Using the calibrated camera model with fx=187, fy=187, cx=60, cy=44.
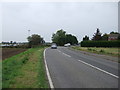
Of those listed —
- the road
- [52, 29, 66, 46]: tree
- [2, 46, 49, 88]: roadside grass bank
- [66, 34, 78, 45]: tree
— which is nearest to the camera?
[2, 46, 49, 88]: roadside grass bank

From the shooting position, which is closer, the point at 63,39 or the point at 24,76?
the point at 24,76

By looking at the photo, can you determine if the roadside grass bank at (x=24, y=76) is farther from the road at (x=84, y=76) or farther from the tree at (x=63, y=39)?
the tree at (x=63, y=39)

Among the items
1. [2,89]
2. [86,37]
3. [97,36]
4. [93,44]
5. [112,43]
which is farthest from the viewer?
[86,37]

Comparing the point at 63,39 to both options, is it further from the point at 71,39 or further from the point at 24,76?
the point at 24,76

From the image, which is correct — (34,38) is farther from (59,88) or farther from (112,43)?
(59,88)

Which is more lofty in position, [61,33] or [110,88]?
[61,33]

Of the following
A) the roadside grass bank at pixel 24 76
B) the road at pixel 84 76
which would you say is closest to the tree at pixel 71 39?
the road at pixel 84 76

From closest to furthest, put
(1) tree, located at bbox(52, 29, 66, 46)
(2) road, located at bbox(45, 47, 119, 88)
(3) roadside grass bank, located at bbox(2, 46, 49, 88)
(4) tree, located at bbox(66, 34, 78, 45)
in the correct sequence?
(3) roadside grass bank, located at bbox(2, 46, 49, 88) < (2) road, located at bbox(45, 47, 119, 88) < (1) tree, located at bbox(52, 29, 66, 46) < (4) tree, located at bbox(66, 34, 78, 45)

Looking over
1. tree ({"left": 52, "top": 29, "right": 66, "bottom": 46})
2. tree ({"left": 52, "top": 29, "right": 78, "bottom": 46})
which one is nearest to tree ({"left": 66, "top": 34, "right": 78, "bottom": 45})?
tree ({"left": 52, "top": 29, "right": 78, "bottom": 46})

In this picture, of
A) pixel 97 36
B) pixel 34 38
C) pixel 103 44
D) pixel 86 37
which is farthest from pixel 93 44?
pixel 86 37

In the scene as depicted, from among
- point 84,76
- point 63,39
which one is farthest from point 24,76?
point 63,39

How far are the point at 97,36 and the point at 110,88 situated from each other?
99.9m

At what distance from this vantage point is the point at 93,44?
74.1 metres

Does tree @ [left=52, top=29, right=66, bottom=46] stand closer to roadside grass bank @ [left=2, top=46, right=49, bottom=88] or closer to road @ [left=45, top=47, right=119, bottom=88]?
road @ [left=45, top=47, right=119, bottom=88]
